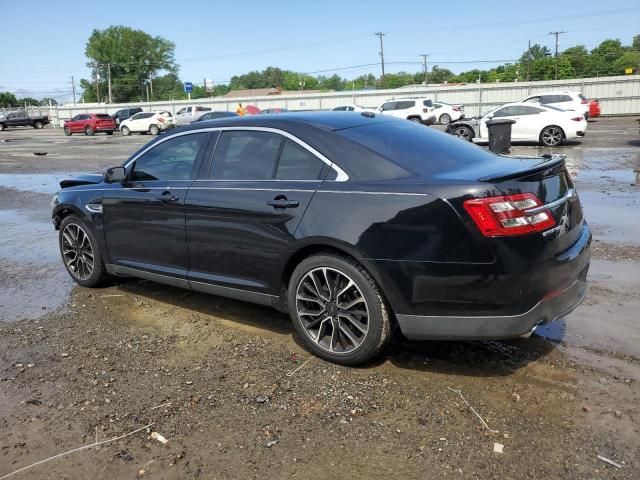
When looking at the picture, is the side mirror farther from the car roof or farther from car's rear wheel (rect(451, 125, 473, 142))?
car's rear wheel (rect(451, 125, 473, 142))

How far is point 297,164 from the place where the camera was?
4078 millimetres

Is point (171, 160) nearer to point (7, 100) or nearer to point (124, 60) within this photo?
point (124, 60)

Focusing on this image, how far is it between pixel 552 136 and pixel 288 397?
1787 cm

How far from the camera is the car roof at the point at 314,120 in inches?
166

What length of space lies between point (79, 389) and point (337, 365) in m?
1.71

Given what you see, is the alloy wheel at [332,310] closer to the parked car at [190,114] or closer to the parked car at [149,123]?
the parked car at [149,123]

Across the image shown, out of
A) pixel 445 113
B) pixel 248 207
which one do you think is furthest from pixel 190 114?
Result: pixel 248 207

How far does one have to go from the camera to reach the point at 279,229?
4.00 metres

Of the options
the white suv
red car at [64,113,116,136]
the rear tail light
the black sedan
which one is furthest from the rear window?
red car at [64,113,116,136]

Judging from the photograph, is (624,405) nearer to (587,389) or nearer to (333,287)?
(587,389)

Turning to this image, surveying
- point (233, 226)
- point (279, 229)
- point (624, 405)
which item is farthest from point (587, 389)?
point (233, 226)

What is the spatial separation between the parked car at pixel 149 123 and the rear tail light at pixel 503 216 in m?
36.4

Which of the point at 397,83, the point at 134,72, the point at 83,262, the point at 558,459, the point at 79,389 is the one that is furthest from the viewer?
the point at 397,83

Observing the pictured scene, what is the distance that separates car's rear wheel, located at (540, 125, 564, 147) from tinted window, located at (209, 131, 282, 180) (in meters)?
16.6
